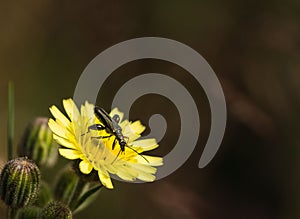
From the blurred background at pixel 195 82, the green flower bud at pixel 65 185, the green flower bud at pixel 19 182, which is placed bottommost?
the green flower bud at pixel 19 182

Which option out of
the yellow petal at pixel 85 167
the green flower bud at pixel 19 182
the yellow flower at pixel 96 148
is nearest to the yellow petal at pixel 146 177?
the yellow flower at pixel 96 148

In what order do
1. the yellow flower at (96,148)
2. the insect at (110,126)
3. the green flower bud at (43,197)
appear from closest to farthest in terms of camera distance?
1. the yellow flower at (96,148)
2. the insect at (110,126)
3. the green flower bud at (43,197)

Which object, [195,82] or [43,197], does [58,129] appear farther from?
[195,82]

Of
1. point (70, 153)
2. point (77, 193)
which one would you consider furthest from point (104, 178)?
point (77, 193)

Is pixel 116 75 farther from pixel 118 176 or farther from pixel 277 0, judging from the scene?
pixel 118 176

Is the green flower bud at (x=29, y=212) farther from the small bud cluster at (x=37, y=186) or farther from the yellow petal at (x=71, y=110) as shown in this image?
the yellow petal at (x=71, y=110)

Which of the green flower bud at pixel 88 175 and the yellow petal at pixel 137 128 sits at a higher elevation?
the yellow petal at pixel 137 128
